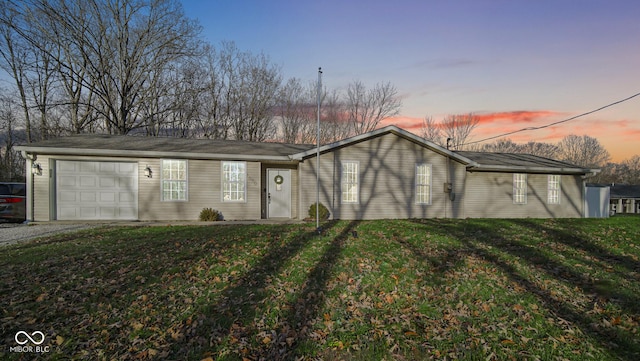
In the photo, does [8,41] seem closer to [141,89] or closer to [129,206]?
[141,89]

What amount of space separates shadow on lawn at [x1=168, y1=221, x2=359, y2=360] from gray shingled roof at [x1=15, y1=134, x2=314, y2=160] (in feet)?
23.5

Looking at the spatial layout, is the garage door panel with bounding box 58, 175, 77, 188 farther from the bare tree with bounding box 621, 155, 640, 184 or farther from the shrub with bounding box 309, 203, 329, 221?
the bare tree with bounding box 621, 155, 640, 184

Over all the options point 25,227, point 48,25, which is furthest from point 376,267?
point 48,25

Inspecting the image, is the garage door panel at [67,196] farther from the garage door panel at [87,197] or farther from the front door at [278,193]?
the front door at [278,193]

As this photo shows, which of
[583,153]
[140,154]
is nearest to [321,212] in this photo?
[140,154]

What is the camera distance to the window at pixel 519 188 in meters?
16.0

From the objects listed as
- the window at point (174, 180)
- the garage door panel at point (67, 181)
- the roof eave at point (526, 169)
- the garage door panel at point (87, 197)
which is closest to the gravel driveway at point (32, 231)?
the garage door panel at point (87, 197)

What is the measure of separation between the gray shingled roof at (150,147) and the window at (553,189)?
39.6 feet

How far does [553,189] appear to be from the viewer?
53.9ft

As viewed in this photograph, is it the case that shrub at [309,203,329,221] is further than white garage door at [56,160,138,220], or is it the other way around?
shrub at [309,203,329,221]

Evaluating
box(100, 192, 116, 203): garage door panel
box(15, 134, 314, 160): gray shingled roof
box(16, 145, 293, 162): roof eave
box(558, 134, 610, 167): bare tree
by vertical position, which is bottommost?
box(100, 192, 116, 203): garage door panel

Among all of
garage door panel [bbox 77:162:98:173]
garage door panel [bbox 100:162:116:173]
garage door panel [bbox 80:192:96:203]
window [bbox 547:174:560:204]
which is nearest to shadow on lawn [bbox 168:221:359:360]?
garage door panel [bbox 100:162:116:173]

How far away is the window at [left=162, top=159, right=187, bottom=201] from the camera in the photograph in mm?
12805

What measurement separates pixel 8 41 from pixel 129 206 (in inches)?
909
